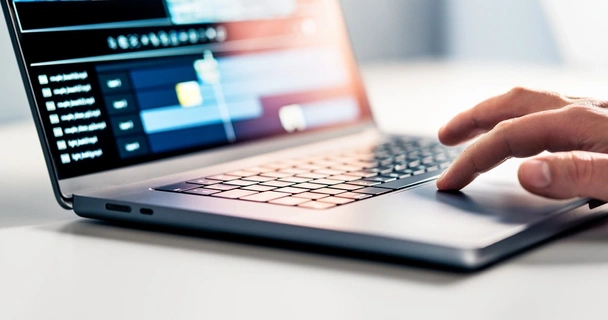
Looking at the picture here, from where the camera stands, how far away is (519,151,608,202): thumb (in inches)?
24.1

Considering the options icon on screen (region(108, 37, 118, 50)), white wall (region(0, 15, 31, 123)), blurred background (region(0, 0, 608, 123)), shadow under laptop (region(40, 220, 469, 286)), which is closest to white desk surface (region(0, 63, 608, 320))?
shadow under laptop (region(40, 220, 469, 286))

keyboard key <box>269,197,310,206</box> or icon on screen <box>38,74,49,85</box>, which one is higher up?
icon on screen <box>38,74,49,85</box>

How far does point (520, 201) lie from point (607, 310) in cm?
20

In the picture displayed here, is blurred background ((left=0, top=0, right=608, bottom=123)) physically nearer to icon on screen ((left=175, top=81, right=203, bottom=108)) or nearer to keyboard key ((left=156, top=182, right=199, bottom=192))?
icon on screen ((left=175, top=81, right=203, bottom=108))

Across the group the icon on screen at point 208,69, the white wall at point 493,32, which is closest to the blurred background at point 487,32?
the white wall at point 493,32

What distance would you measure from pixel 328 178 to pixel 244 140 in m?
0.22

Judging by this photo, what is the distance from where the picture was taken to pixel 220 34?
99cm

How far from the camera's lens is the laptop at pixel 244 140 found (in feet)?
1.94

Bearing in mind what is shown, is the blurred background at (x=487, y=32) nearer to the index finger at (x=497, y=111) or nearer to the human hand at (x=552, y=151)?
the index finger at (x=497, y=111)

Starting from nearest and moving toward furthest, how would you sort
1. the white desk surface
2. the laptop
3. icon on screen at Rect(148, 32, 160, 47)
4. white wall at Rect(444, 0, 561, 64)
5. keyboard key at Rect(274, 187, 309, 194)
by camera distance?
1. the white desk surface
2. the laptop
3. keyboard key at Rect(274, 187, 309, 194)
4. icon on screen at Rect(148, 32, 160, 47)
5. white wall at Rect(444, 0, 561, 64)

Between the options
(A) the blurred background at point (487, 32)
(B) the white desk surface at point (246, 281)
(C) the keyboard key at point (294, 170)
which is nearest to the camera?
(B) the white desk surface at point (246, 281)

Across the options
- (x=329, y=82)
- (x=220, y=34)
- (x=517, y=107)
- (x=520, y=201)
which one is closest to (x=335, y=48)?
(x=329, y=82)

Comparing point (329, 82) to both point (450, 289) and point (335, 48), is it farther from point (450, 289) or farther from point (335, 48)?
point (450, 289)

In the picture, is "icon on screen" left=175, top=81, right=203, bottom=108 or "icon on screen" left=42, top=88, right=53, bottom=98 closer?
"icon on screen" left=42, top=88, right=53, bottom=98
